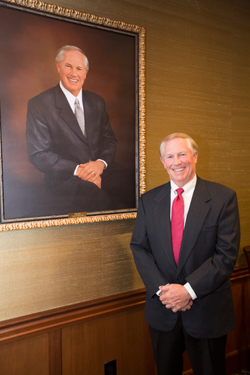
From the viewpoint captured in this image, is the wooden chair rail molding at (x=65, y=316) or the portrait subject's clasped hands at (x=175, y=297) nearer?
the portrait subject's clasped hands at (x=175, y=297)

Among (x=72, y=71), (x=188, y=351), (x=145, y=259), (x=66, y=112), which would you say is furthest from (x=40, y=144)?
(x=188, y=351)

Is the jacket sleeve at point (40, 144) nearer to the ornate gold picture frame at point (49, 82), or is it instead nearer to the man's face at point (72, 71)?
the ornate gold picture frame at point (49, 82)

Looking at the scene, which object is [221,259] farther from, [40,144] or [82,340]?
[40,144]

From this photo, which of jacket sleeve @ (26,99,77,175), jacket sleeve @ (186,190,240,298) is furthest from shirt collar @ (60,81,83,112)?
jacket sleeve @ (186,190,240,298)

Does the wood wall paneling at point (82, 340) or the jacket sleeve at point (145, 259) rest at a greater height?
the jacket sleeve at point (145, 259)

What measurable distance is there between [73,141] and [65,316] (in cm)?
107

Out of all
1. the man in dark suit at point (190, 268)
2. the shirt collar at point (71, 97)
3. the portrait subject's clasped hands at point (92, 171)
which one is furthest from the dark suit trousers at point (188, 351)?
the shirt collar at point (71, 97)

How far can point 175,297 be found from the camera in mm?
1525

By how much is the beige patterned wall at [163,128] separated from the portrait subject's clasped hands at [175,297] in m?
0.52

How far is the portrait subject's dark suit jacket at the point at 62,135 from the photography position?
5.51 ft

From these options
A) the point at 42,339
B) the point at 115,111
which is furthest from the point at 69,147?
the point at 42,339

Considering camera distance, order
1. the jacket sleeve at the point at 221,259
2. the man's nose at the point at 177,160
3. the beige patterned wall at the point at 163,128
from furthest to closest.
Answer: the beige patterned wall at the point at 163,128, the man's nose at the point at 177,160, the jacket sleeve at the point at 221,259

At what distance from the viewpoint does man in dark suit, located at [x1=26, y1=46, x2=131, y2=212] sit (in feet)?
5.57

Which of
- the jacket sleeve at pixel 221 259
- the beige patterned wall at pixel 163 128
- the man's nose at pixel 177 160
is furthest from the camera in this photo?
the beige patterned wall at pixel 163 128
